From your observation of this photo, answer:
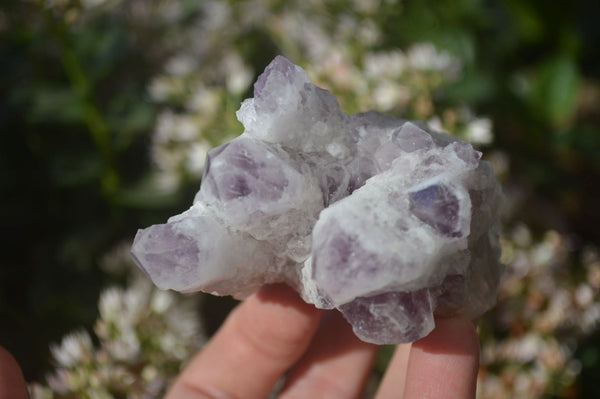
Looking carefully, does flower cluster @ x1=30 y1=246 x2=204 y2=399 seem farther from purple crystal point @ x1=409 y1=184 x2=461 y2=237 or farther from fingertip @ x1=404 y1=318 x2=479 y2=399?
purple crystal point @ x1=409 y1=184 x2=461 y2=237

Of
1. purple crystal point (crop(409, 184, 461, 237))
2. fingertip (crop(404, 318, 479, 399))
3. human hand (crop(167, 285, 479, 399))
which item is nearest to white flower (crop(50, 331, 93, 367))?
human hand (crop(167, 285, 479, 399))

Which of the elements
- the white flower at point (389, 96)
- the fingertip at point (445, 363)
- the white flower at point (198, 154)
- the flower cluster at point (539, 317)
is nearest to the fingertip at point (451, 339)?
the fingertip at point (445, 363)

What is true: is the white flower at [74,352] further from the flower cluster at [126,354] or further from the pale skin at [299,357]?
the pale skin at [299,357]

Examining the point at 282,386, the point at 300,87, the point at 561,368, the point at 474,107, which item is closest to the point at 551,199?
the point at 474,107

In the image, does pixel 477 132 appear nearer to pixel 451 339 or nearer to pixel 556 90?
pixel 451 339

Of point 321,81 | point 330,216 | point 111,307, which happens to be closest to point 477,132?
point 321,81

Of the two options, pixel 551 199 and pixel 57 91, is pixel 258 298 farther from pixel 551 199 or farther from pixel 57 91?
pixel 551 199
